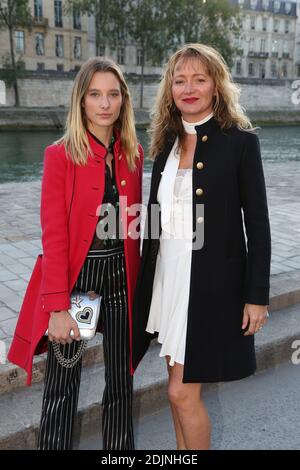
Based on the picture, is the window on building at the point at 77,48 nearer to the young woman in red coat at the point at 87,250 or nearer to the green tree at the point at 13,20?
the green tree at the point at 13,20

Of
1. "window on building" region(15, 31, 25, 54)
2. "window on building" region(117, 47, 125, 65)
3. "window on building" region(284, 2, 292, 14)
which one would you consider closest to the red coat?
"window on building" region(15, 31, 25, 54)

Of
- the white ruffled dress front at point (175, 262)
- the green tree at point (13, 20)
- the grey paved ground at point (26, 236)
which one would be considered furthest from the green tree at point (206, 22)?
the white ruffled dress front at point (175, 262)

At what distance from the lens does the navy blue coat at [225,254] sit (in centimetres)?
188

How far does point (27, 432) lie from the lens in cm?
242

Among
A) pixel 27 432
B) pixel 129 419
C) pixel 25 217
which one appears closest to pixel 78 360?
pixel 129 419

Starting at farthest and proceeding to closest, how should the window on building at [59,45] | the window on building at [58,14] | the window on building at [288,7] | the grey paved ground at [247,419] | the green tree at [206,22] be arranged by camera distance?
the window on building at [288,7] < the window on building at [59,45] < the window on building at [58,14] < the green tree at [206,22] < the grey paved ground at [247,419]

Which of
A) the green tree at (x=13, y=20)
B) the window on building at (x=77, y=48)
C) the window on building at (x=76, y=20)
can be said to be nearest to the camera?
the green tree at (x=13, y=20)

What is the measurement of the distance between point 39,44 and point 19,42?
2056mm

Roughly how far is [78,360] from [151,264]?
49 centimetres

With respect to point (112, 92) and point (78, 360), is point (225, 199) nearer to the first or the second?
point (112, 92)

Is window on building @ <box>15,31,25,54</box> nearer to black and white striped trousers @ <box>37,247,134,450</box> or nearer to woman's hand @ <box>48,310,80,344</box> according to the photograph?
black and white striped trousers @ <box>37,247,134,450</box>

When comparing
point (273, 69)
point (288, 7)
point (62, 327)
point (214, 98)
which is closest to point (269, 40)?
point (273, 69)

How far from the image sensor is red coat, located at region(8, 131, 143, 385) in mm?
1869

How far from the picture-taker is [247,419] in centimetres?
275
